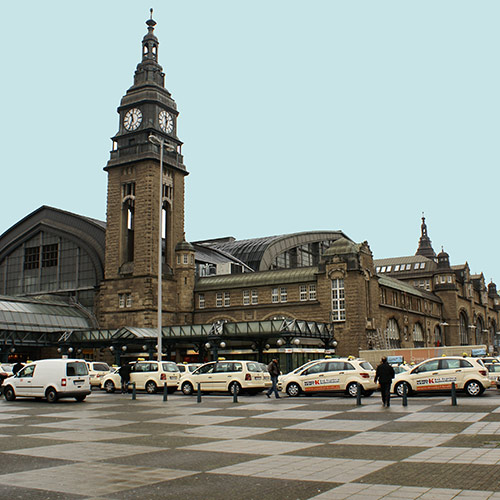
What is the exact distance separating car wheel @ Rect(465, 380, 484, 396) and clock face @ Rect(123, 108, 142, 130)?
1912 inches

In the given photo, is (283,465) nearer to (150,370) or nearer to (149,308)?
(150,370)

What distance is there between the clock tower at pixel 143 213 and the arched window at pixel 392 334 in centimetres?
2064

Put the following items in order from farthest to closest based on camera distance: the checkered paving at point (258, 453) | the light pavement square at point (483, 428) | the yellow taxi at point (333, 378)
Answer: the yellow taxi at point (333, 378) < the light pavement square at point (483, 428) < the checkered paving at point (258, 453)

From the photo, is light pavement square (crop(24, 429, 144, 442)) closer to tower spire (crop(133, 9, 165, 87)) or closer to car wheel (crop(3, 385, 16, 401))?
car wheel (crop(3, 385, 16, 401))

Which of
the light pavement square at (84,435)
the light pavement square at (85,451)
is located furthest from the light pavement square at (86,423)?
the light pavement square at (85,451)

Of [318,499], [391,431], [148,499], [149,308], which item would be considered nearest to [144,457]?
[148,499]

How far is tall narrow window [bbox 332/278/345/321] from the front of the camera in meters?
55.0

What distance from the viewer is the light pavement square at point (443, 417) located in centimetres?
1700

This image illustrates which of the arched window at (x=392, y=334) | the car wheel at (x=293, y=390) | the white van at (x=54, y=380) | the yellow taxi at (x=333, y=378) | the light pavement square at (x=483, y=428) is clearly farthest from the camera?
the arched window at (x=392, y=334)

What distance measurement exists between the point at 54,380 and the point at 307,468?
A: 1807 cm

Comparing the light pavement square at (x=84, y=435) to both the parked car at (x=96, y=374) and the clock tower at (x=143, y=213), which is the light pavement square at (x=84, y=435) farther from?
the clock tower at (x=143, y=213)

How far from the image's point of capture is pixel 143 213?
60.9 m

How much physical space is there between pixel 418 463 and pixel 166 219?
184ft

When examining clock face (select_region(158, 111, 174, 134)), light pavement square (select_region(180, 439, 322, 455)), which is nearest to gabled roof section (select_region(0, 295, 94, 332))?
clock face (select_region(158, 111, 174, 134))
